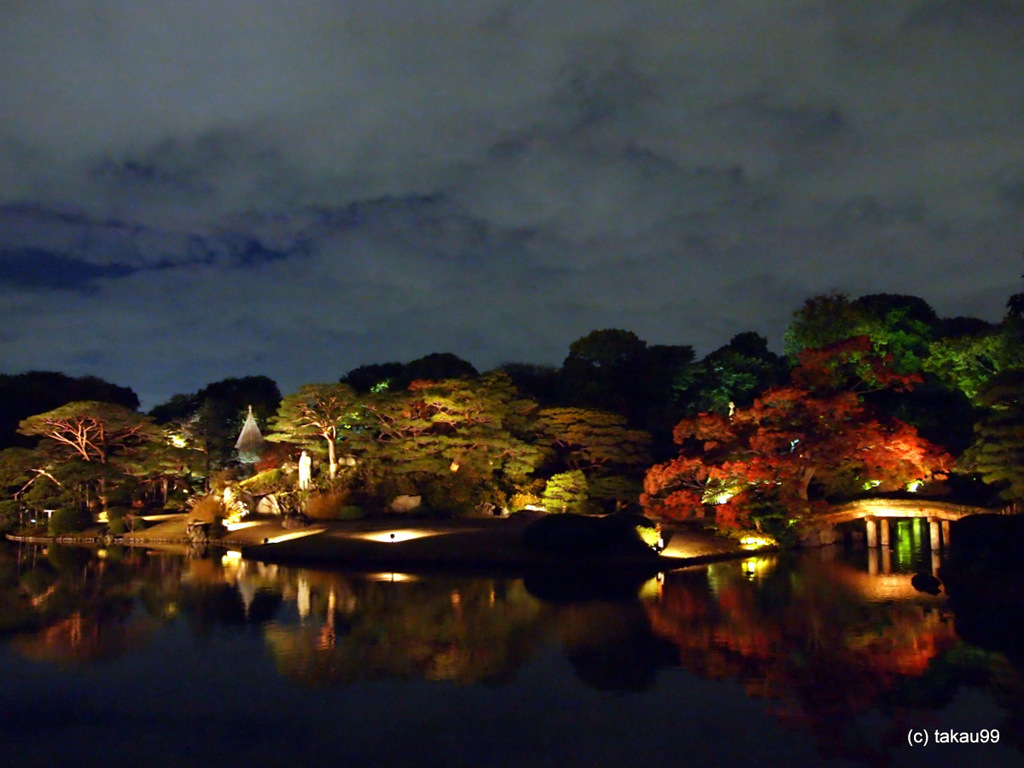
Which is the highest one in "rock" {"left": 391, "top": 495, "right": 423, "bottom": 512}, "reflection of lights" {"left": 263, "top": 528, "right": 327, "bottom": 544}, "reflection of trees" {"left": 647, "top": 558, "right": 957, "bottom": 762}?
"rock" {"left": 391, "top": 495, "right": 423, "bottom": 512}

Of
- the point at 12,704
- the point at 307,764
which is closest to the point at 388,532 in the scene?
the point at 12,704

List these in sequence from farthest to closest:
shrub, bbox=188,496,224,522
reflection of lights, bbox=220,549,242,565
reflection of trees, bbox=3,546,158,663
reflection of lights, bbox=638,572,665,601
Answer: shrub, bbox=188,496,224,522, reflection of lights, bbox=220,549,242,565, reflection of lights, bbox=638,572,665,601, reflection of trees, bbox=3,546,158,663

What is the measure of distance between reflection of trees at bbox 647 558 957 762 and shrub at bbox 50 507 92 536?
28139 millimetres

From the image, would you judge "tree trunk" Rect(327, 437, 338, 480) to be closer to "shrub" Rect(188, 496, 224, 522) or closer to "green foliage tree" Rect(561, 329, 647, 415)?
"shrub" Rect(188, 496, 224, 522)

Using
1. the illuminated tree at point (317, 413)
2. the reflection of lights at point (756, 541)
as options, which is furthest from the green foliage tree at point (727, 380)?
the illuminated tree at point (317, 413)

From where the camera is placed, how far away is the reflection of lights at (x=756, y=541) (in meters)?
25.2

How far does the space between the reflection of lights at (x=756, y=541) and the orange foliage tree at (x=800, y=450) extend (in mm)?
527

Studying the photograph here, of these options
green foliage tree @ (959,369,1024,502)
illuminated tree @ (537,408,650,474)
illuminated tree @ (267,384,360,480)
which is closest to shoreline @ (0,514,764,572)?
illuminated tree @ (267,384,360,480)

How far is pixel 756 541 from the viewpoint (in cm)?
2542

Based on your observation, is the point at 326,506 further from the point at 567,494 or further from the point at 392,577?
the point at 392,577

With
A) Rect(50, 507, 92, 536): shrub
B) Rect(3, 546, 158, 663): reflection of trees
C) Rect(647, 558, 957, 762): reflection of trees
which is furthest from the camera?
Rect(50, 507, 92, 536): shrub

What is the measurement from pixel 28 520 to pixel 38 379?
22000 mm

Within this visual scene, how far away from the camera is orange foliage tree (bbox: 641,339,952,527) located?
25562 millimetres

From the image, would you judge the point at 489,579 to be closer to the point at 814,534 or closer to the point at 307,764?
the point at 307,764
